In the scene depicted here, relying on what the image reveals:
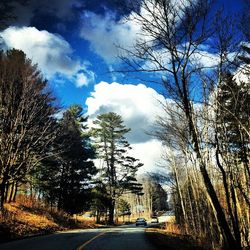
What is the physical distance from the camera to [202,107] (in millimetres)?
9914

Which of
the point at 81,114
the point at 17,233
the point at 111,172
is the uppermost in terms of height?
the point at 81,114

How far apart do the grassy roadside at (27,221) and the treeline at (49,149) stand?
1273 millimetres

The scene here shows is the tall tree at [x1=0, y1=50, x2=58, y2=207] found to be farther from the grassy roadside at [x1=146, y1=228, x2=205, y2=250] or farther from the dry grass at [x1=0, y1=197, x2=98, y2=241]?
the grassy roadside at [x1=146, y1=228, x2=205, y2=250]

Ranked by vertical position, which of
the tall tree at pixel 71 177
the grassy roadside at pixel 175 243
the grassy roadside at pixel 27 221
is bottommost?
the grassy roadside at pixel 175 243

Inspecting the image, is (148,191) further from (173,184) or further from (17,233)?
(17,233)

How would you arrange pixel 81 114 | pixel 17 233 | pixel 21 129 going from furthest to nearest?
pixel 81 114, pixel 21 129, pixel 17 233

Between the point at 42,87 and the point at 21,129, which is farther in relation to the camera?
the point at 42,87

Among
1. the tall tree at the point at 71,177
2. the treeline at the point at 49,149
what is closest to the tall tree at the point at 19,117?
the treeline at the point at 49,149

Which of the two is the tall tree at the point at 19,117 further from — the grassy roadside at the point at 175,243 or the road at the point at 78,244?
the grassy roadside at the point at 175,243

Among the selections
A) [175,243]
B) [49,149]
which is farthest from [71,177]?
[175,243]

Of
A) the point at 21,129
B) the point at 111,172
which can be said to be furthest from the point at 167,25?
the point at 111,172

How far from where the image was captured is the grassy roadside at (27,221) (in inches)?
615

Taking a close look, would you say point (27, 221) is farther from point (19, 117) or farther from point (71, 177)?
point (71, 177)

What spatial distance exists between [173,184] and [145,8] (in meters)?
18.5
